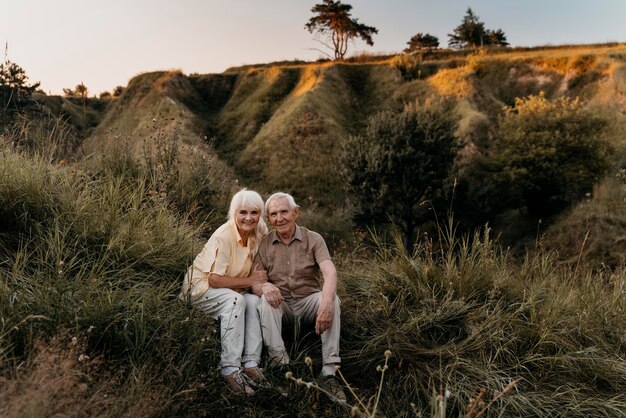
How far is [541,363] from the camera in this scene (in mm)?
3811

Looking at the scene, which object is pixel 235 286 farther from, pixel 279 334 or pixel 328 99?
pixel 328 99

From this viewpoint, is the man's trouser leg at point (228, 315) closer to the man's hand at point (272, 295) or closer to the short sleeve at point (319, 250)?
the man's hand at point (272, 295)

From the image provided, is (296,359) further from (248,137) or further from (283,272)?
(248,137)

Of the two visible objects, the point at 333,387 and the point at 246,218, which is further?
the point at 246,218

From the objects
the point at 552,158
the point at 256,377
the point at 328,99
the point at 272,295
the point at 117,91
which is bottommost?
the point at 552,158

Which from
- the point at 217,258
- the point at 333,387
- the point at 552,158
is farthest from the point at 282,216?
the point at 552,158

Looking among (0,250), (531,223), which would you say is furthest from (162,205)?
(531,223)

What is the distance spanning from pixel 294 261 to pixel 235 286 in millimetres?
548

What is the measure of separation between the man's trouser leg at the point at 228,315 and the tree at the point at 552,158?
2020 centimetres

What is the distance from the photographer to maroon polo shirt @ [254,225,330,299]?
415 centimetres

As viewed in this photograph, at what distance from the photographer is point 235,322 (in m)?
3.67

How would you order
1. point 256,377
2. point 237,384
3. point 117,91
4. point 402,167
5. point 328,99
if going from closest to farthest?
point 237,384, point 256,377, point 402,167, point 328,99, point 117,91

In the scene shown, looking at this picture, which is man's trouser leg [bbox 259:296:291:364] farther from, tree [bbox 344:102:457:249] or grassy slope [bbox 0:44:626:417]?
tree [bbox 344:102:457:249]

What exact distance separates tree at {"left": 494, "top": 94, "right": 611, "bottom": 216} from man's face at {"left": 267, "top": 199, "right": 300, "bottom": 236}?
64.6 feet
